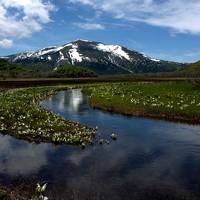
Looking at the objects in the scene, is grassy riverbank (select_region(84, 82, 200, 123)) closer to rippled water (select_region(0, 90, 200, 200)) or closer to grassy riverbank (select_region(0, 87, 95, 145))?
rippled water (select_region(0, 90, 200, 200))

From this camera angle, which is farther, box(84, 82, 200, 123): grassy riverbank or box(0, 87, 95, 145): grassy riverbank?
box(84, 82, 200, 123): grassy riverbank

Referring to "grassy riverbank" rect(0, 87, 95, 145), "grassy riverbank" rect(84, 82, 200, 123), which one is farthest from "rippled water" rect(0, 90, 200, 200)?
"grassy riverbank" rect(84, 82, 200, 123)

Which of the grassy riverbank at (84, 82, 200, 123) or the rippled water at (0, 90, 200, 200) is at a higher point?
the grassy riverbank at (84, 82, 200, 123)

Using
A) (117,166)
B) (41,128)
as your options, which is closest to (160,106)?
(41,128)

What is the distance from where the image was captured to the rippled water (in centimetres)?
2283

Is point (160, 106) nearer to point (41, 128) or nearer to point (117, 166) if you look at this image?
point (41, 128)

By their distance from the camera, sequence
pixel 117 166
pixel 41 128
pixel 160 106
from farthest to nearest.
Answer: pixel 160 106 < pixel 41 128 < pixel 117 166

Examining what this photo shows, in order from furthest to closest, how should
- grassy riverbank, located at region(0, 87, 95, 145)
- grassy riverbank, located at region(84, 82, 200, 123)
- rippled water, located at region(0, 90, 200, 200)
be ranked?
grassy riverbank, located at region(84, 82, 200, 123), grassy riverbank, located at region(0, 87, 95, 145), rippled water, located at region(0, 90, 200, 200)

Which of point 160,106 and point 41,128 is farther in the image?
point 160,106

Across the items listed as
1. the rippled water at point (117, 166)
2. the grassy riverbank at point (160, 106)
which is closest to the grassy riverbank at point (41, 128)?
the rippled water at point (117, 166)

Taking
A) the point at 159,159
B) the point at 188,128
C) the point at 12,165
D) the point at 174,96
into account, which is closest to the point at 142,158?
the point at 159,159

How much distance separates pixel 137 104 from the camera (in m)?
57.9

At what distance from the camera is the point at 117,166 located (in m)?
27.8

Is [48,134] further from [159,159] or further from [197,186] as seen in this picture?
[197,186]
